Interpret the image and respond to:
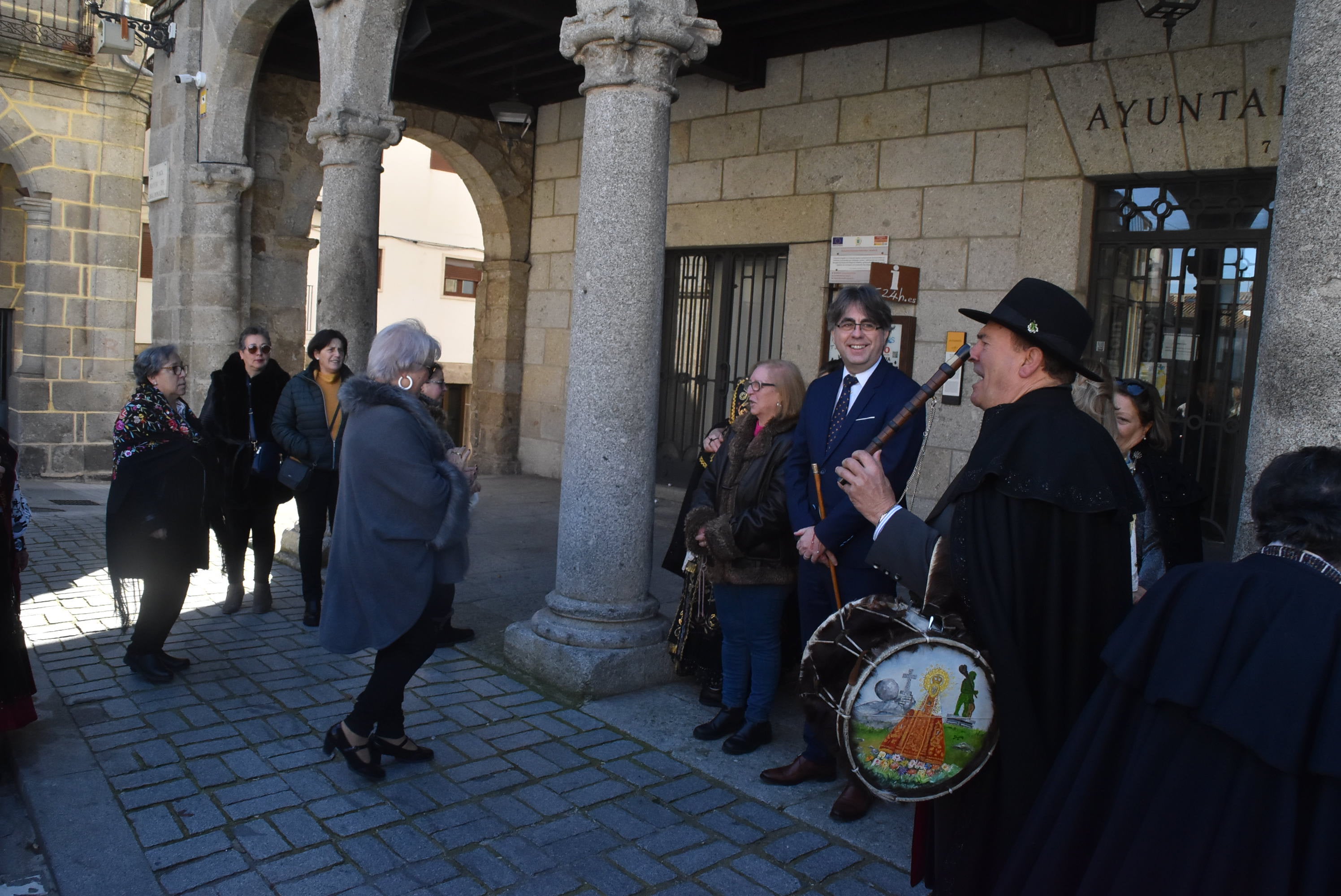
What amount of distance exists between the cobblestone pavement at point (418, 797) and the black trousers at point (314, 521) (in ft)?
1.77

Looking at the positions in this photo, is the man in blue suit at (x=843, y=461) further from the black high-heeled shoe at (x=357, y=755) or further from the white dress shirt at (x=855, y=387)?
the black high-heeled shoe at (x=357, y=755)

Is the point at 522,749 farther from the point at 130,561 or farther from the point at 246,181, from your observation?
the point at 246,181

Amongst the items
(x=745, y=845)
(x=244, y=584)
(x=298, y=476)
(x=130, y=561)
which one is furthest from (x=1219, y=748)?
(x=244, y=584)

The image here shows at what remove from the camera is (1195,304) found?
6938 millimetres

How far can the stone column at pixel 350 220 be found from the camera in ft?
21.8

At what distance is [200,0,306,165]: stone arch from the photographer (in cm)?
880

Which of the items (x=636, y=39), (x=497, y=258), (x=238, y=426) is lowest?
(x=238, y=426)

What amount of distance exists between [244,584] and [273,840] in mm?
3387

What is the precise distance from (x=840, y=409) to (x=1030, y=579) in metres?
1.65

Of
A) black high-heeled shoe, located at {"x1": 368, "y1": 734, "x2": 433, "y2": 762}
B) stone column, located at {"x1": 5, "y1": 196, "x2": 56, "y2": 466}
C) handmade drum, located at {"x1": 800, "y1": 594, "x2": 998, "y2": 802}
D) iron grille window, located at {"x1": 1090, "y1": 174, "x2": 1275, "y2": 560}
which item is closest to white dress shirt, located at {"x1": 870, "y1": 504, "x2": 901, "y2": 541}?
handmade drum, located at {"x1": 800, "y1": 594, "x2": 998, "y2": 802}

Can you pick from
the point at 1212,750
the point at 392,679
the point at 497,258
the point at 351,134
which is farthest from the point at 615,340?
the point at 497,258

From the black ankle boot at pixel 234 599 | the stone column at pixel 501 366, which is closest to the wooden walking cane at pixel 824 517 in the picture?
the black ankle boot at pixel 234 599

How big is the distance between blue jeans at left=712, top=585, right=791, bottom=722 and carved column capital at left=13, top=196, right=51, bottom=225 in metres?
11.5

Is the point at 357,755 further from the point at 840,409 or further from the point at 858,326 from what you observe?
the point at 858,326
